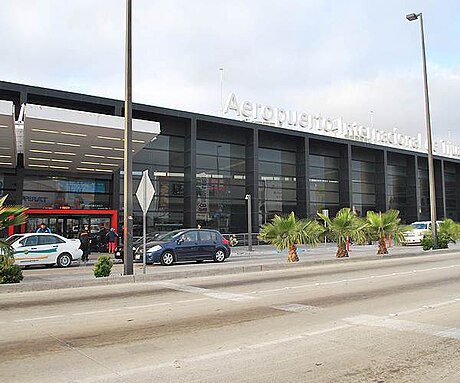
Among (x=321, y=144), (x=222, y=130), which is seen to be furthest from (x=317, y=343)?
(x=321, y=144)

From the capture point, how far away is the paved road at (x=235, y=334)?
5.39 meters

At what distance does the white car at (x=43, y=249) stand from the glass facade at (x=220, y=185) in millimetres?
15001

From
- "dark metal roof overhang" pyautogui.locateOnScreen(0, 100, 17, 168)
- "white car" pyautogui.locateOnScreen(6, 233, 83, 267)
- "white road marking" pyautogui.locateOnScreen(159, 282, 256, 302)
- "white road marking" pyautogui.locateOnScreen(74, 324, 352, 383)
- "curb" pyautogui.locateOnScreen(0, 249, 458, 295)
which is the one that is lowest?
"white road marking" pyautogui.locateOnScreen(74, 324, 352, 383)

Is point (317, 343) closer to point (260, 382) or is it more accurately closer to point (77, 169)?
point (260, 382)

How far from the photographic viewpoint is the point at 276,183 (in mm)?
39750

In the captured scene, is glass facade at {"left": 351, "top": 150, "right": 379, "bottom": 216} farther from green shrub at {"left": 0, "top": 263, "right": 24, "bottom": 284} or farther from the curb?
green shrub at {"left": 0, "top": 263, "right": 24, "bottom": 284}

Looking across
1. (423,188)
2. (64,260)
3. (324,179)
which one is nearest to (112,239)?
(64,260)

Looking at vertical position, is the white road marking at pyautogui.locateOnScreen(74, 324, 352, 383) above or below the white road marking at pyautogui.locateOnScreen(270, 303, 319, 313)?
below

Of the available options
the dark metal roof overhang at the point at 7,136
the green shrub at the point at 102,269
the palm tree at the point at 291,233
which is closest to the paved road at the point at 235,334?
the green shrub at the point at 102,269

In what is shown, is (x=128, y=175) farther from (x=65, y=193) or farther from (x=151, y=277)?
(x=65, y=193)

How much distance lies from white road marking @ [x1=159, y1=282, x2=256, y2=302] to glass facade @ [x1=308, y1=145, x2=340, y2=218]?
29305 mm

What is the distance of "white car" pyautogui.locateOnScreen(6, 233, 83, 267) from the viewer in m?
18.6

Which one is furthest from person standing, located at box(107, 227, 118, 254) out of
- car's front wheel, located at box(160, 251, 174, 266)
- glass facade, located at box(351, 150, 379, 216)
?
glass facade, located at box(351, 150, 379, 216)

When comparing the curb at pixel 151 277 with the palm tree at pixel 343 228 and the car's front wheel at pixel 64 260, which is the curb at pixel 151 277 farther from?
the car's front wheel at pixel 64 260
